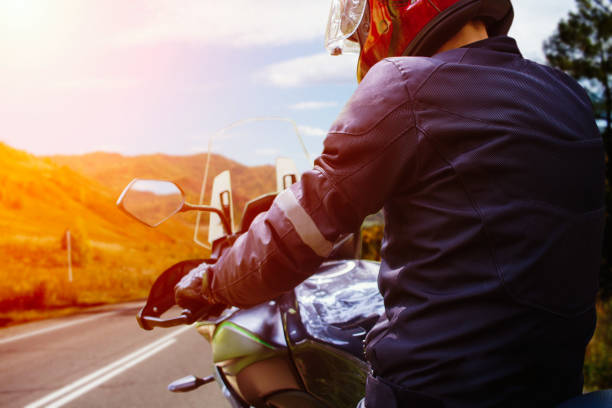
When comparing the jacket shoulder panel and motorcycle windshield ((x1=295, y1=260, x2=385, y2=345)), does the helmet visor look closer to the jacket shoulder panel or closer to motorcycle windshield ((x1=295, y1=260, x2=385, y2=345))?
the jacket shoulder panel

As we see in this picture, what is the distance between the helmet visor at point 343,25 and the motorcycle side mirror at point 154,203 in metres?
0.71

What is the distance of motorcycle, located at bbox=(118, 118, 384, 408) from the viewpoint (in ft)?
5.32

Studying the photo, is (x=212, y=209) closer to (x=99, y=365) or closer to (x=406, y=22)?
(x=406, y=22)

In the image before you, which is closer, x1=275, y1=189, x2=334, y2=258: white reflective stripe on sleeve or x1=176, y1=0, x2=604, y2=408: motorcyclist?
x1=176, y1=0, x2=604, y2=408: motorcyclist

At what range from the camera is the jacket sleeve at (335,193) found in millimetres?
1165

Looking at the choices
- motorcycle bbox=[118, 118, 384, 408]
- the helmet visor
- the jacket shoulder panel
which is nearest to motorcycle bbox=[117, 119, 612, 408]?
motorcycle bbox=[118, 118, 384, 408]

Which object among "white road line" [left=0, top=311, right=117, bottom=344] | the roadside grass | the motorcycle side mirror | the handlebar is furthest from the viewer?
the roadside grass

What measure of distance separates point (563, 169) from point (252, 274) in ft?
2.49

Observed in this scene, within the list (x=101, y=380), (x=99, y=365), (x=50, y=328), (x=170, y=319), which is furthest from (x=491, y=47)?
(x=50, y=328)

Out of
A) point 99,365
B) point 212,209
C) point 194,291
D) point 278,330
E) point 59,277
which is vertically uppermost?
point 212,209

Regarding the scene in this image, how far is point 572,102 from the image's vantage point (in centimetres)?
125

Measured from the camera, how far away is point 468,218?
1103 mm

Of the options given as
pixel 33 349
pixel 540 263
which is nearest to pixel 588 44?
pixel 33 349

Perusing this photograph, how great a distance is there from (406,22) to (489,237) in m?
0.67
